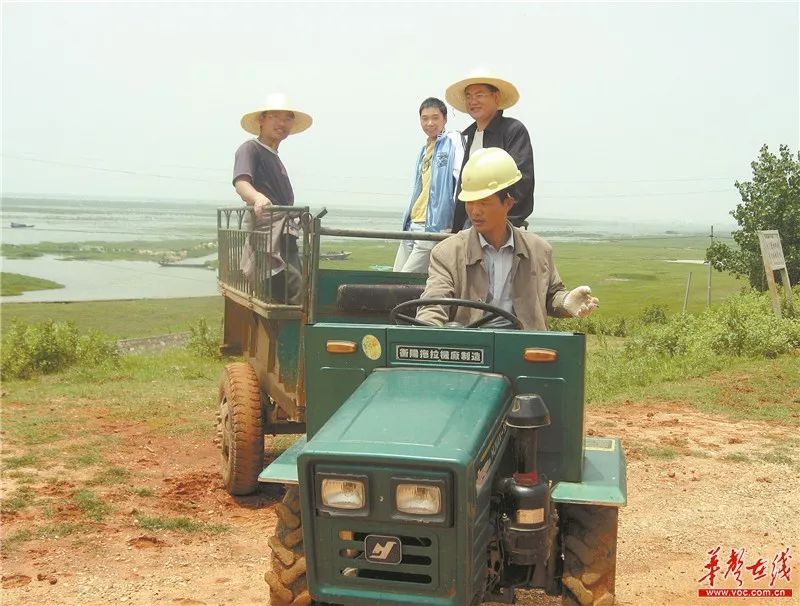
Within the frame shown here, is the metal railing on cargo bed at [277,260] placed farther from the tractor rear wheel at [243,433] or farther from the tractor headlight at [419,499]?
the tractor headlight at [419,499]

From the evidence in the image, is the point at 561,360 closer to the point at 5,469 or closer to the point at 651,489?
the point at 651,489

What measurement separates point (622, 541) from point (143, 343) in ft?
66.9

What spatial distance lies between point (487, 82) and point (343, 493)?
343 cm

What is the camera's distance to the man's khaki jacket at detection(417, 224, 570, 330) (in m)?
4.76

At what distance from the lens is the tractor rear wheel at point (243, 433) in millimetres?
7043

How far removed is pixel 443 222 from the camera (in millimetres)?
6984

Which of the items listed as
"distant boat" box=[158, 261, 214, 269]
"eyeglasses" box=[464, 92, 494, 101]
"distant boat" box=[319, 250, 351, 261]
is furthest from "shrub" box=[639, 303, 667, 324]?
"distant boat" box=[158, 261, 214, 269]

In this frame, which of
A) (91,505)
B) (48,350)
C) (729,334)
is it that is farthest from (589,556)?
(48,350)

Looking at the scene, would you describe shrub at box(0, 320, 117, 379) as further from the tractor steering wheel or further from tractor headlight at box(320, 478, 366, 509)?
tractor headlight at box(320, 478, 366, 509)

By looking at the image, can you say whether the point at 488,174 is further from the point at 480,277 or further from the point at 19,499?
the point at 19,499

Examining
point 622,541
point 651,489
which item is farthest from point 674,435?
point 622,541

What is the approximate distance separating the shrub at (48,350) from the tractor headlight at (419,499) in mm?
11551

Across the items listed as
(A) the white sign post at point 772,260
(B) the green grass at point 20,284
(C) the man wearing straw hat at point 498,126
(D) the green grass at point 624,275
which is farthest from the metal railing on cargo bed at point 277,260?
(B) the green grass at point 20,284

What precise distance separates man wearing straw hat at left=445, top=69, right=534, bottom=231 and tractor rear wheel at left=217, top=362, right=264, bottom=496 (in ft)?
7.56
